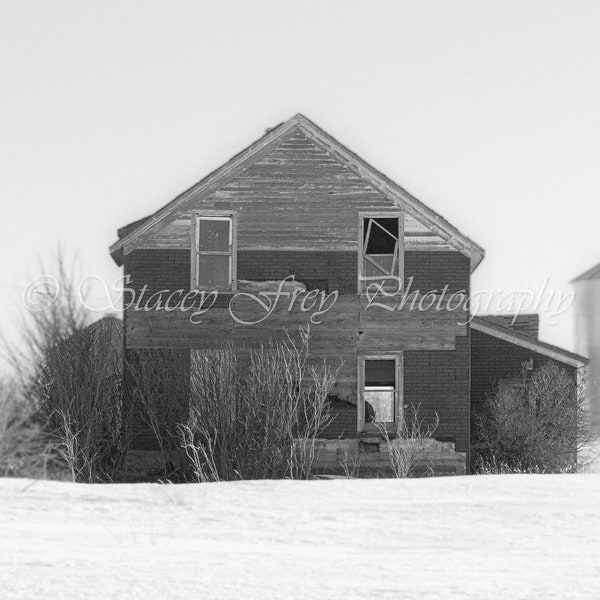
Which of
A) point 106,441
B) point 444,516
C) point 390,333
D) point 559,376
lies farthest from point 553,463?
point 444,516

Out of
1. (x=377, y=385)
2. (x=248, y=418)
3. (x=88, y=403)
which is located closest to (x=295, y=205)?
(x=377, y=385)

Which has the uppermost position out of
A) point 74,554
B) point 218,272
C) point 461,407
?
point 218,272

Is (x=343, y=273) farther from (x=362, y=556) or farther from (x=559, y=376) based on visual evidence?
(x=362, y=556)

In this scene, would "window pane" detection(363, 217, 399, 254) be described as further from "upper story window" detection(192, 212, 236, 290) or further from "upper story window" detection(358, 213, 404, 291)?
"upper story window" detection(192, 212, 236, 290)

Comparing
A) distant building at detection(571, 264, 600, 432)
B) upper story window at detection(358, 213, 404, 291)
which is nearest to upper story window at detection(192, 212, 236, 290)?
upper story window at detection(358, 213, 404, 291)

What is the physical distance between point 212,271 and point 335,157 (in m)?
3.87

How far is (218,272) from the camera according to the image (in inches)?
1078

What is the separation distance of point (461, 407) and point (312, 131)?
7.16 m

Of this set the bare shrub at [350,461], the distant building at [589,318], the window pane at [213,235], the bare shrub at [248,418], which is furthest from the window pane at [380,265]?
the distant building at [589,318]

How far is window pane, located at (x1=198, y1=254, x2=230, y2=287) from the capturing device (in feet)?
89.7

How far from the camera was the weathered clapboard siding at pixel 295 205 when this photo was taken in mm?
27312

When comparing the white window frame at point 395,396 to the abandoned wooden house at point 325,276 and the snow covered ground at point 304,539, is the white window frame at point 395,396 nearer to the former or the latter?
the abandoned wooden house at point 325,276

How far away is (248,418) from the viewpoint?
24359 millimetres

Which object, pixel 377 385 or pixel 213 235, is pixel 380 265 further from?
pixel 213 235
